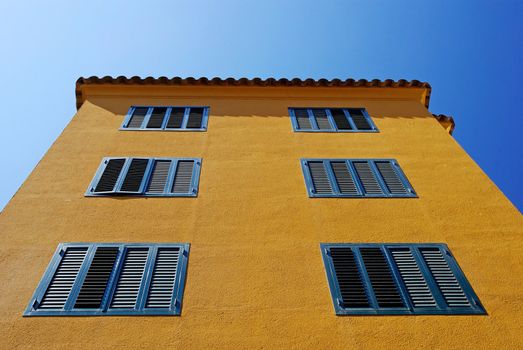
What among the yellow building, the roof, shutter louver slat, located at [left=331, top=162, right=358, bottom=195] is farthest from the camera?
the roof

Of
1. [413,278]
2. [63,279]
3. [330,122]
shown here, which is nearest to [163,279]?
[63,279]

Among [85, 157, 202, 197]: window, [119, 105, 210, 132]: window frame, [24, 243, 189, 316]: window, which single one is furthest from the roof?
[24, 243, 189, 316]: window

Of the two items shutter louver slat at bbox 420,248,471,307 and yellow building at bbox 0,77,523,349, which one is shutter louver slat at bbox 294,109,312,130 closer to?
yellow building at bbox 0,77,523,349

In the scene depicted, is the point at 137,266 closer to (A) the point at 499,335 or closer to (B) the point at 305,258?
(B) the point at 305,258

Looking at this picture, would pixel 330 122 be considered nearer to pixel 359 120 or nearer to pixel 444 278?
pixel 359 120

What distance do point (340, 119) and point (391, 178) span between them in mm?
2738

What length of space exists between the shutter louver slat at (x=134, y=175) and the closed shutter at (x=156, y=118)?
63.7 inches

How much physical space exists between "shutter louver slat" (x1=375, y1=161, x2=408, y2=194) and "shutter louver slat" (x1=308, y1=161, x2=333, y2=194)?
1.13 metres

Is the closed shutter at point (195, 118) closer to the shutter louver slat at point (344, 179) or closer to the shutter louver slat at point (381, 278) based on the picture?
the shutter louver slat at point (344, 179)

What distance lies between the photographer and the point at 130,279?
6.55m

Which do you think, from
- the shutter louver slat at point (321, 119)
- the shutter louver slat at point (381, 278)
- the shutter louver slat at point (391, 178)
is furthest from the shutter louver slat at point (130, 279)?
the shutter louver slat at point (321, 119)

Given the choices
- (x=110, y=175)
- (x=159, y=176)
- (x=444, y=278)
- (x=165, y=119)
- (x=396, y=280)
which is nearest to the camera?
(x=396, y=280)

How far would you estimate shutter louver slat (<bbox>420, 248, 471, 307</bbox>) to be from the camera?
642cm

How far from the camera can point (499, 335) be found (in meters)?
5.91
